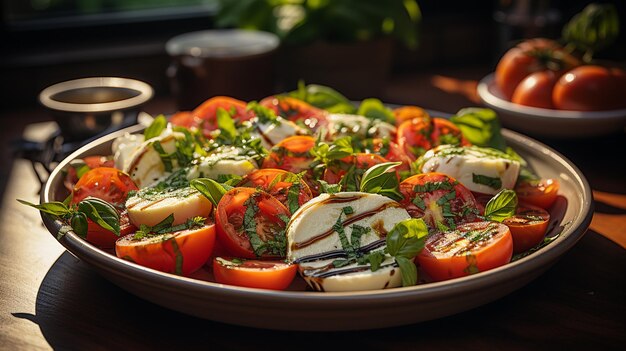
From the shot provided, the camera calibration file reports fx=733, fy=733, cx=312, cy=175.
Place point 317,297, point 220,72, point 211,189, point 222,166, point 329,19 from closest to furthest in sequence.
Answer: point 317,297 → point 211,189 → point 222,166 → point 220,72 → point 329,19

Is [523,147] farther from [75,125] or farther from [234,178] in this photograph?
[75,125]

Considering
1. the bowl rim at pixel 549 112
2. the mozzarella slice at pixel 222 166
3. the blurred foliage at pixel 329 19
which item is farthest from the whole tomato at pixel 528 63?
the mozzarella slice at pixel 222 166

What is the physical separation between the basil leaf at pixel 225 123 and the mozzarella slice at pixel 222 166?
0.39 feet

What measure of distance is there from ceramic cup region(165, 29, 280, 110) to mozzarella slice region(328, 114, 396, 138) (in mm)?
560

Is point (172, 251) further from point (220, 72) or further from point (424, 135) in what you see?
point (220, 72)

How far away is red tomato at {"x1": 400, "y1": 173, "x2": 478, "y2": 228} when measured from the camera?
111 cm

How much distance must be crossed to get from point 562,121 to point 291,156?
0.78 meters

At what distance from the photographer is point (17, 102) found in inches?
90.7

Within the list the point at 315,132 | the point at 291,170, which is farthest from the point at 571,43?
the point at 291,170

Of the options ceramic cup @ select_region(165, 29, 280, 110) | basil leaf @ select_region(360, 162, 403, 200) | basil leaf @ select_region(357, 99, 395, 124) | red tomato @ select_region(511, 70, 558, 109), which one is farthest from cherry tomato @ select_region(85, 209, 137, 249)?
red tomato @ select_region(511, 70, 558, 109)

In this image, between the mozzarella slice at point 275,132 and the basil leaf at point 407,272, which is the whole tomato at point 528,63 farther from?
the basil leaf at point 407,272

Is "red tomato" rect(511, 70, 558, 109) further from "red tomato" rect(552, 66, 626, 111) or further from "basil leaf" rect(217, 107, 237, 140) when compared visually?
"basil leaf" rect(217, 107, 237, 140)

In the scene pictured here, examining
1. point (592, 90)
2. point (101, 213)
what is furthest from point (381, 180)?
point (592, 90)

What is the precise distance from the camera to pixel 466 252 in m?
0.98
